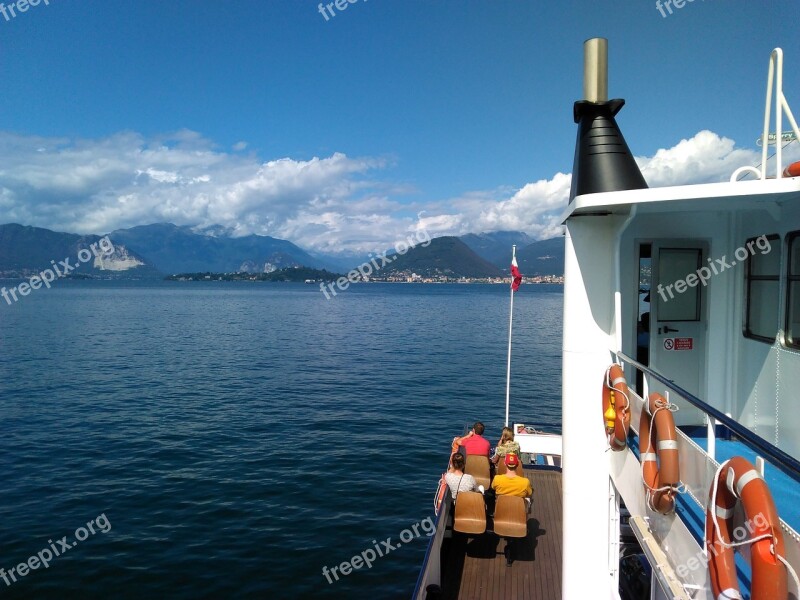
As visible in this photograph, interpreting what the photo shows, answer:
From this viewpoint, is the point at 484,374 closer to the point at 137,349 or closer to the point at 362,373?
the point at 362,373

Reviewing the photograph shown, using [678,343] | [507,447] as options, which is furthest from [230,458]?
[678,343]

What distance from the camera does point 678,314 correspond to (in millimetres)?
7129

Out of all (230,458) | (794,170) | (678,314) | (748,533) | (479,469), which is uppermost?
(794,170)

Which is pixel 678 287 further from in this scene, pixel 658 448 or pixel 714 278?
pixel 658 448

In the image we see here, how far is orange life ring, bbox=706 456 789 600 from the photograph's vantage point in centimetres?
254

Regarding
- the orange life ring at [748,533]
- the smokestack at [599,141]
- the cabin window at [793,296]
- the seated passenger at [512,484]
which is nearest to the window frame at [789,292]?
the cabin window at [793,296]

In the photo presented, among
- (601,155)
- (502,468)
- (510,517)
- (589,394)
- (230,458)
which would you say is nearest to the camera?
(589,394)

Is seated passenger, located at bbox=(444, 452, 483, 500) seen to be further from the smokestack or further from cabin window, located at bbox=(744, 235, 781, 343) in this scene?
the smokestack

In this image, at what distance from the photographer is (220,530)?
47.5 ft

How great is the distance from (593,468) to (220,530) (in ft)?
38.5

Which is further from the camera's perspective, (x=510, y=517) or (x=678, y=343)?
(x=510, y=517)

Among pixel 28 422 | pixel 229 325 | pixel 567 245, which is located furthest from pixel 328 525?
pixel 229 325

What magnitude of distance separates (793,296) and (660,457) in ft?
10.6

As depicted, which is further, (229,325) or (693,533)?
(229,325)
